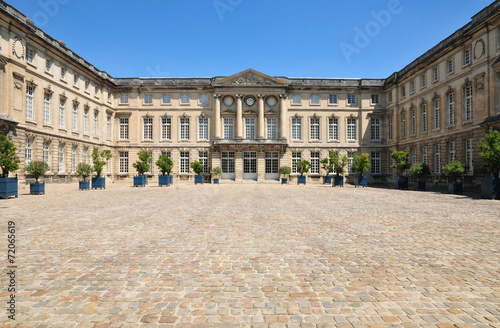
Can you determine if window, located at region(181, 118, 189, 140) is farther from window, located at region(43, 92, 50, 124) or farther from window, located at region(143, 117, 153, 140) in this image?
window, located at region(43, 92, 50, 124)

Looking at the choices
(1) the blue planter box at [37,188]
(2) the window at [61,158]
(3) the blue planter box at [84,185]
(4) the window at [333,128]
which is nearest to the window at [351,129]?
(4) the window at [333,128]

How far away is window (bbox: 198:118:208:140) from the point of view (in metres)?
39.3

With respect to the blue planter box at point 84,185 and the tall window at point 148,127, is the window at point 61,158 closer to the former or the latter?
the blue planter box at point 84,185

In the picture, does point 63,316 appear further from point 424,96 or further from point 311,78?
point 311,78

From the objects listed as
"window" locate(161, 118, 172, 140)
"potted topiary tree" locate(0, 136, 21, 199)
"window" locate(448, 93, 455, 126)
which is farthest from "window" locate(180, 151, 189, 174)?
"window" locate(448, 93, 455, 126)

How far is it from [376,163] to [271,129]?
14812mm

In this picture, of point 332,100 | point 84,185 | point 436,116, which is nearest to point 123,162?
point 84,185

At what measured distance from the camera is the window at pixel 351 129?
3931cm

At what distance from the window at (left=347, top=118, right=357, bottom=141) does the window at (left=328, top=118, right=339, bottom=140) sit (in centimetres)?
150

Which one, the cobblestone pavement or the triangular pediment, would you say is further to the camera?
the triangular pediment

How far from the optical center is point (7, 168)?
14977 millimetres

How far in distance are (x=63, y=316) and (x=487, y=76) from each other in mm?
27078

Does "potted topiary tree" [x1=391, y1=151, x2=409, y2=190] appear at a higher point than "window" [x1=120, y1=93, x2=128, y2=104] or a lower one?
lower

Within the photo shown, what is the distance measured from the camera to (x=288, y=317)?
114 inches
